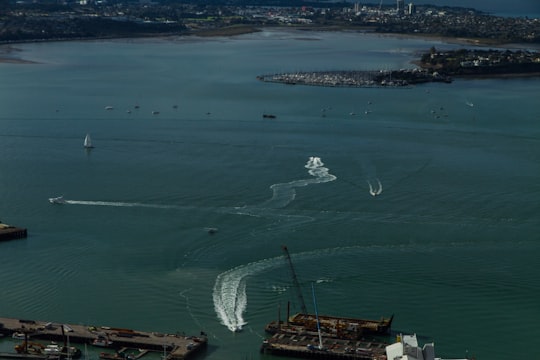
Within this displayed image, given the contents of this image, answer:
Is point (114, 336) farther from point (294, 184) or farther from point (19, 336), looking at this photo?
point (294, 184)

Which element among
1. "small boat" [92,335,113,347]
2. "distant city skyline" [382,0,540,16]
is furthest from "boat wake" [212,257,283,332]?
"distant city skyline" [382,0,540,16]

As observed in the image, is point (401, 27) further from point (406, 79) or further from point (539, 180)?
point (539, 180)

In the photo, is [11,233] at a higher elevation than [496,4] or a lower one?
higher

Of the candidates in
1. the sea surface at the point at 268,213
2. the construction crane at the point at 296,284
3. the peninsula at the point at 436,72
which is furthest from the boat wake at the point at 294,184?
the peninsula at the point at 436,72

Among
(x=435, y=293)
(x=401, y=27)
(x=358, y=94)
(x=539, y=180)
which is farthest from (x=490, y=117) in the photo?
(x=401, y=27)

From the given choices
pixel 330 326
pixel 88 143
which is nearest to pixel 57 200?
pixel 88 143

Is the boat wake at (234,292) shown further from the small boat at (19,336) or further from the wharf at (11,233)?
the wharf at (11,233)
